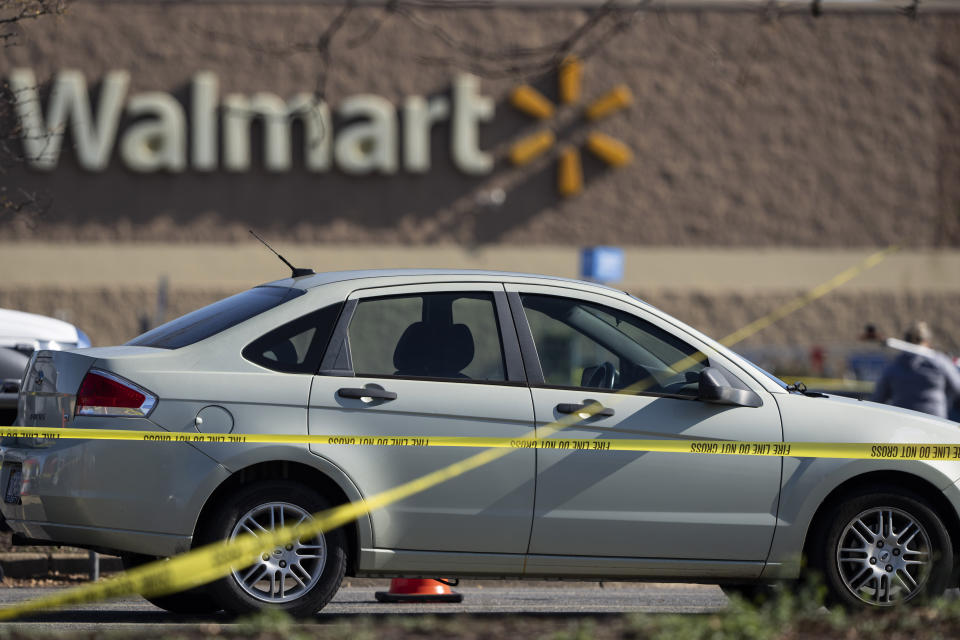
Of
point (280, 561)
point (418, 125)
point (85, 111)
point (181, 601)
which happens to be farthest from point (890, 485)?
point (85, 111)

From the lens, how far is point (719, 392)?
6867mm

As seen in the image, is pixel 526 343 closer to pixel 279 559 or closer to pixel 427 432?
pixel 427 432

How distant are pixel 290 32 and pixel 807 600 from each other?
2852 centimetres

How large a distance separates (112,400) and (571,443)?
213cm

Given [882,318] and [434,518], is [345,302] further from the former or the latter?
[882,318]

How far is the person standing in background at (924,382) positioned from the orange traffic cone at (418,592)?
547 centimetres

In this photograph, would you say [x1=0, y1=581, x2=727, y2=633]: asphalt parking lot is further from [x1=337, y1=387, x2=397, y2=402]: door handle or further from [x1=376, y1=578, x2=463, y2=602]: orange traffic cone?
[x1=337, y1=387, x2=397, y2=402]: door handle

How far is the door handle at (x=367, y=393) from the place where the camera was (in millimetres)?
6660

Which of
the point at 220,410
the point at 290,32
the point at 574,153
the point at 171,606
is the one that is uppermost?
the point at 290,32

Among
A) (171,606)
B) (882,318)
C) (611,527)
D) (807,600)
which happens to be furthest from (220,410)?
(882,318)

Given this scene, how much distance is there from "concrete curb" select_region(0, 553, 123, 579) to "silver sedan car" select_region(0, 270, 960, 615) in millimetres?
2364

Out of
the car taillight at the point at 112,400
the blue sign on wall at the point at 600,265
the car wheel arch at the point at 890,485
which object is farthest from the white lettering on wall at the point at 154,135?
the car wheel arch at the point at 890,485

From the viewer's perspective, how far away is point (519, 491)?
6.78m

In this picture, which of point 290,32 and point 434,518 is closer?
point 434,518
